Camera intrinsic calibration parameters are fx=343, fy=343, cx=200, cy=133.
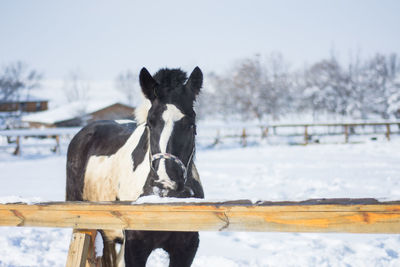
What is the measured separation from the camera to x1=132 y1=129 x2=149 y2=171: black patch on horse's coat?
2793 millimetres

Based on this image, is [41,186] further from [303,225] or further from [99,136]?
[303,225]

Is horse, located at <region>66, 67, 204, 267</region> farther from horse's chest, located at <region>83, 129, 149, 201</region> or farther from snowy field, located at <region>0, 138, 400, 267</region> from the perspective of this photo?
snowy field, located at <region>0, 138, 400, 267</region>

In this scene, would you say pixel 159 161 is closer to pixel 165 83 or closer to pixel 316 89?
pixel 165 83

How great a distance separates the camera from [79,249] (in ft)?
5.78

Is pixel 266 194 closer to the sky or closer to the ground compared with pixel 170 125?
closer to the ground

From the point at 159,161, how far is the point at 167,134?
0.21 meters

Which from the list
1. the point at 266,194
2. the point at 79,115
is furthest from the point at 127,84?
the point at 266,194

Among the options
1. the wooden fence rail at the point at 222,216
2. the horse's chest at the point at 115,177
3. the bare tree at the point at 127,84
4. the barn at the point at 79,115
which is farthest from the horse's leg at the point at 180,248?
the bare tree at the point at 127,84

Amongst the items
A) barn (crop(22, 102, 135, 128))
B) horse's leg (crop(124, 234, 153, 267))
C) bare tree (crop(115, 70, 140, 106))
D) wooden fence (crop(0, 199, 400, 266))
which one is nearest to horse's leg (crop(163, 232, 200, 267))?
horse's leg (crop(124, 234, 153, 267))

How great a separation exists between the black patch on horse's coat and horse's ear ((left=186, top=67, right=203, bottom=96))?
52 centimetres

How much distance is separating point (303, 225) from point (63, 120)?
37.3 m

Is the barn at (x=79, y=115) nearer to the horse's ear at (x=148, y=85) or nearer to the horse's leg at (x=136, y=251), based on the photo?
the horse's ear at (x=148, y=85)

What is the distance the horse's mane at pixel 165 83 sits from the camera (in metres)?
2.66

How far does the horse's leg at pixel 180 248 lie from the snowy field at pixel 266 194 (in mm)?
741
